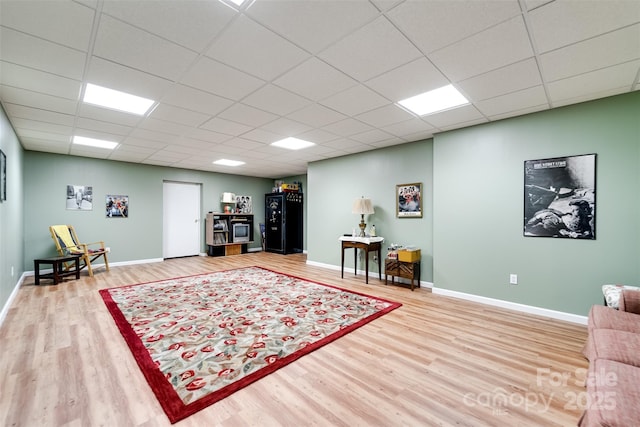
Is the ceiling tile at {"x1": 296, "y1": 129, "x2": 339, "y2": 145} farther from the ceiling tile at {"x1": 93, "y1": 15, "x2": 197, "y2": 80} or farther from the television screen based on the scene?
the television screen

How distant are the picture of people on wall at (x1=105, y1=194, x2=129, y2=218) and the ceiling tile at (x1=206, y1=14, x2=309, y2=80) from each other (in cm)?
585

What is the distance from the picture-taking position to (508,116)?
139 inches

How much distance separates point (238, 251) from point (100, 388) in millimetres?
6559

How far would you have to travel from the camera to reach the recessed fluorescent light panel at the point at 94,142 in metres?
4.56

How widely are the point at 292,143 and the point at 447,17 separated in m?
3.43

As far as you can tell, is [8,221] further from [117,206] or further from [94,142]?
[117,206]

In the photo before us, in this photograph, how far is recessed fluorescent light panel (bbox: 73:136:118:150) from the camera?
4562 mm

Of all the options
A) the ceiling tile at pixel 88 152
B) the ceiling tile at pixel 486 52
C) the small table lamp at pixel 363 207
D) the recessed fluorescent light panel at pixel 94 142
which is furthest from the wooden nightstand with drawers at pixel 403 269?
the ceiling tile at pixel 88 152

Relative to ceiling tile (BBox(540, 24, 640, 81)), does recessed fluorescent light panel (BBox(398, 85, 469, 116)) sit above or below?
above

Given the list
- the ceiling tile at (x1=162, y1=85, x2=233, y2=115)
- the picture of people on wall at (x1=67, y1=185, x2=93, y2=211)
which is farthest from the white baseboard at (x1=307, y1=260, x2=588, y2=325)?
the picture of people on wall at (x1=67, y1=185, x2=93, y2=211)

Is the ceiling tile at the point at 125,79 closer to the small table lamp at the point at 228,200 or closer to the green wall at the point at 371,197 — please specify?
the green wall at the point at 371,197

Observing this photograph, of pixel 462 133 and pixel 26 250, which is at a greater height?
pixel 462 133

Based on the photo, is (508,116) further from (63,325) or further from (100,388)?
(63,325)

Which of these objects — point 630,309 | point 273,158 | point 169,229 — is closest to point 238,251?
point 169,229
